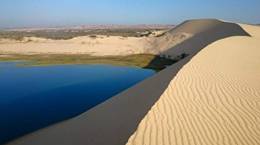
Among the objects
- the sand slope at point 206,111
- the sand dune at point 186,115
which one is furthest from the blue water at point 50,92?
the sand slope at point 206,111

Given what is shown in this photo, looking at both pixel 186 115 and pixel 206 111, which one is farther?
pixel 206 111

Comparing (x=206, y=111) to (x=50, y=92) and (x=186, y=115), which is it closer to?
(x=186, y=115)

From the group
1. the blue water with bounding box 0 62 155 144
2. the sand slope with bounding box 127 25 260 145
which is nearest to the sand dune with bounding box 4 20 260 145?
the sand slope with bounding box 127 25 260 145

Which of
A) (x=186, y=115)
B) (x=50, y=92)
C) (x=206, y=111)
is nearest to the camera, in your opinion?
(x=186, y=115)

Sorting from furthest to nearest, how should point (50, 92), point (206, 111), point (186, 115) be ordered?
point (50, 92) → point (206, 111) → point (186, 115)

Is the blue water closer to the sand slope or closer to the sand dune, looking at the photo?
the sand dune

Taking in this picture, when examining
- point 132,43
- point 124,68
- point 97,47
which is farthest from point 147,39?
point 124,68

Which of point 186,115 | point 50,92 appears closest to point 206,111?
point 186,115
